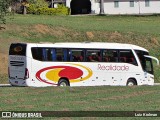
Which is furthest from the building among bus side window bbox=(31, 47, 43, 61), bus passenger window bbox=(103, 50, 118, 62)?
bus side window bbox=(31, 47, 43, 61)

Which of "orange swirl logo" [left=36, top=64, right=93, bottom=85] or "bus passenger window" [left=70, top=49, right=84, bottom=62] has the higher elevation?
"bus passenger window" [left=70, top=49, right=84, bottom=62]

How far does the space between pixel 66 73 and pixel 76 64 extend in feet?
3.03

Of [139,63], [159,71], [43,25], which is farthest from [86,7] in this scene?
[139,63]

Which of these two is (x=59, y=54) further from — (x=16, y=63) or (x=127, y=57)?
(x=127, y=57)

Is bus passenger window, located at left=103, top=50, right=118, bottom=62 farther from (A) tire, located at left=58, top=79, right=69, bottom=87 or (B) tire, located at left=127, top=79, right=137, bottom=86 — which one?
(A) tire, located at left=58, top=79, right=69, bottom=87

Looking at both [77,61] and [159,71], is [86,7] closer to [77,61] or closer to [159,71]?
[159,71]

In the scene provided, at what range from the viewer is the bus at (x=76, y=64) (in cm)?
3042

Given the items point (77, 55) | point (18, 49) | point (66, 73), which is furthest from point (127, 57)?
point (18, 49)

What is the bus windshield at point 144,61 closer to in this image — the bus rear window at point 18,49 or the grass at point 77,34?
the bus rear window at point 18,49

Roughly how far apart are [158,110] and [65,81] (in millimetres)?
15310

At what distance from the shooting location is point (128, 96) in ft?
65.2

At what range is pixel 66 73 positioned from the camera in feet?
102

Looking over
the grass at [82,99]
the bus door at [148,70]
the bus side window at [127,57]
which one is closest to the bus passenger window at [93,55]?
the bus side window at [127,57]

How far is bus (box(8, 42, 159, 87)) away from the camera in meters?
30.4
